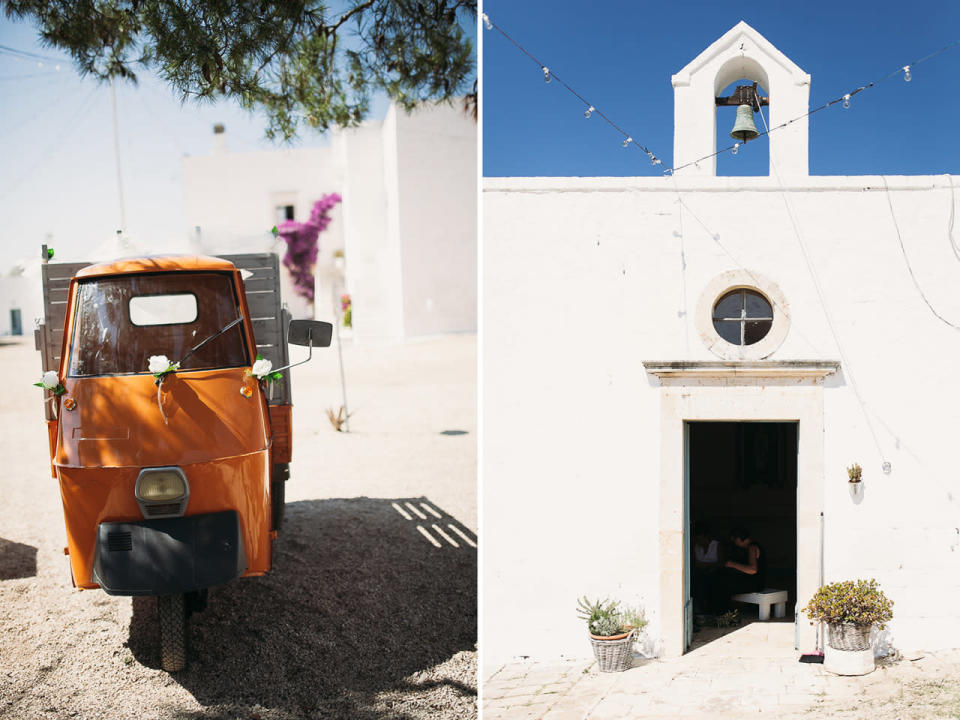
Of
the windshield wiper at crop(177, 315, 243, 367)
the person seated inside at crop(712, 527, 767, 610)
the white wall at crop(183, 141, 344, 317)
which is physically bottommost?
the person seated inside at crop(712, 527, 767, 610)

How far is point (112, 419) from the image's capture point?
12.7ft

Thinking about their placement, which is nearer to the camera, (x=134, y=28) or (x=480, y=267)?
(x=480, y=267)

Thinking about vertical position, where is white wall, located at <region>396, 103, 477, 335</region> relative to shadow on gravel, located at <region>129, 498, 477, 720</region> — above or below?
above

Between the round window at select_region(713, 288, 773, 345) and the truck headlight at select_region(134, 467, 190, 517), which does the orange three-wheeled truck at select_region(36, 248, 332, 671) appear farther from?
the round window at select_region(713, 288, 773, 345)

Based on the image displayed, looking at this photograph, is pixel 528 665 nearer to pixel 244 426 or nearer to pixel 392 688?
pixel 392 688

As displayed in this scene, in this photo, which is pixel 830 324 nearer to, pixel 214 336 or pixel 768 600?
pixel 768 600

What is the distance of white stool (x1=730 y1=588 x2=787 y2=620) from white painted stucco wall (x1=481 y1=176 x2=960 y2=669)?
51 centimetres

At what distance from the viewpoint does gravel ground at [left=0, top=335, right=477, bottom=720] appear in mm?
4168

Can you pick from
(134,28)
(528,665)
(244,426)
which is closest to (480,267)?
(244,426)

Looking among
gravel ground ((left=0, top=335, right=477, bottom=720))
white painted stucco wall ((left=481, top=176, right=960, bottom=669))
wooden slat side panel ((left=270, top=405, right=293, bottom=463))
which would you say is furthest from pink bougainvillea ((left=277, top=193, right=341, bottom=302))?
white painted stucco wall ((left=481, top=176, right=960, bottom=669))

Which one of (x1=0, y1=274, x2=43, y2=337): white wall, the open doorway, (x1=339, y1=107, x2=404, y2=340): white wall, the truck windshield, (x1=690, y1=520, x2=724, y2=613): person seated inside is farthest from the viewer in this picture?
(x1=339, y1=107, x2=404, y2=340): white wall

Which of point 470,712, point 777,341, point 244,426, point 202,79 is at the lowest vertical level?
point 470,712

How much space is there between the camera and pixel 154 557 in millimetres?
3764

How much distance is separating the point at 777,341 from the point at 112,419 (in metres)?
3.35
